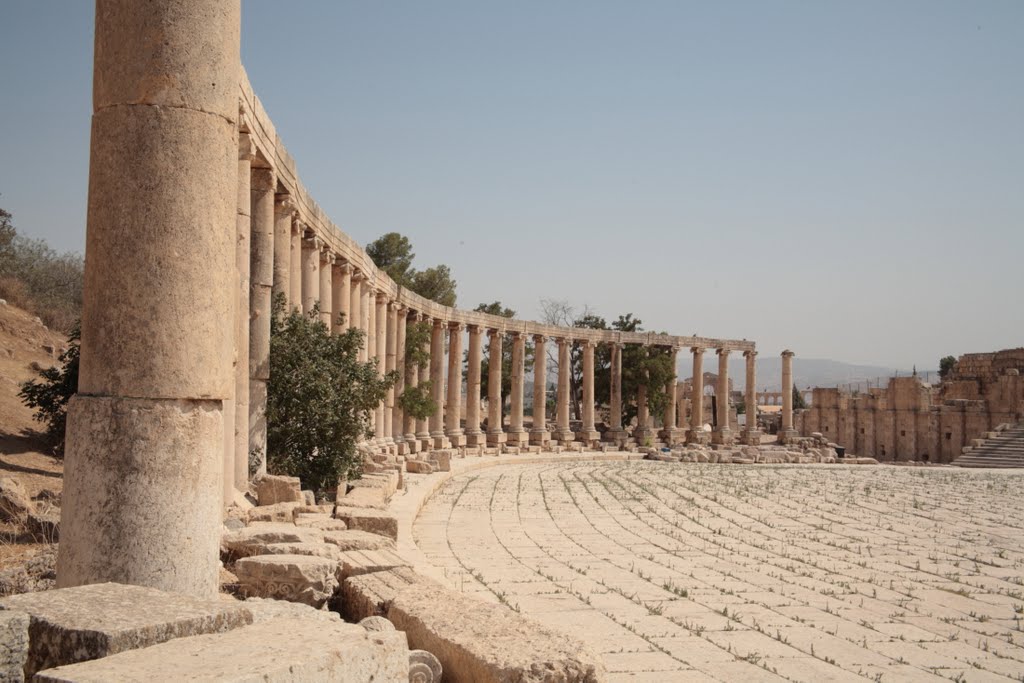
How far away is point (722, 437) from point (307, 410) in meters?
36.7

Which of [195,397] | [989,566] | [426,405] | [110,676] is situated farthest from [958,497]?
[110,676]

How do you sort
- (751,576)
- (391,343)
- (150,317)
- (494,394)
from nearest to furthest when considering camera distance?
1. (150,317)
2. (751,576)
3. (391,343)
4. (494,394)

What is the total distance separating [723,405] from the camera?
165 ft

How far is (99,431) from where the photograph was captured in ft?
19.8

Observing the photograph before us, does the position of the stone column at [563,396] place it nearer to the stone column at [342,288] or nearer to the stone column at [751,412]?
the stone column at [751,412]

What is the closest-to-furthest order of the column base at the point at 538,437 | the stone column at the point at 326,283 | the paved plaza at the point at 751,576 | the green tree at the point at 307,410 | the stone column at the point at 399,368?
1. the paved plaza at the point at 751,576
2. the green tree at the point at 307,410
3. the stone column at the point at 326,283
4. the stone column at the point at 399,368
5. the column base at the point at 538,437

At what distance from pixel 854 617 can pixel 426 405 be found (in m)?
21.7

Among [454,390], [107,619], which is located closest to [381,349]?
[454,390]

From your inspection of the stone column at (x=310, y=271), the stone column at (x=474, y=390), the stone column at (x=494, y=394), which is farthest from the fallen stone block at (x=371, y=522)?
the stone column at (x=494, y=394)

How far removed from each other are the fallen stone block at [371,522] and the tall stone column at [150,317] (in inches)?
183

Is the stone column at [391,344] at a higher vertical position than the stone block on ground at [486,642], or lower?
higher

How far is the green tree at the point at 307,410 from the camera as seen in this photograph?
16000mm

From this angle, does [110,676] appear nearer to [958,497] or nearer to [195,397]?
[195,397]

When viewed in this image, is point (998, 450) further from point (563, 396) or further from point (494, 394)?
point (494, 394)
